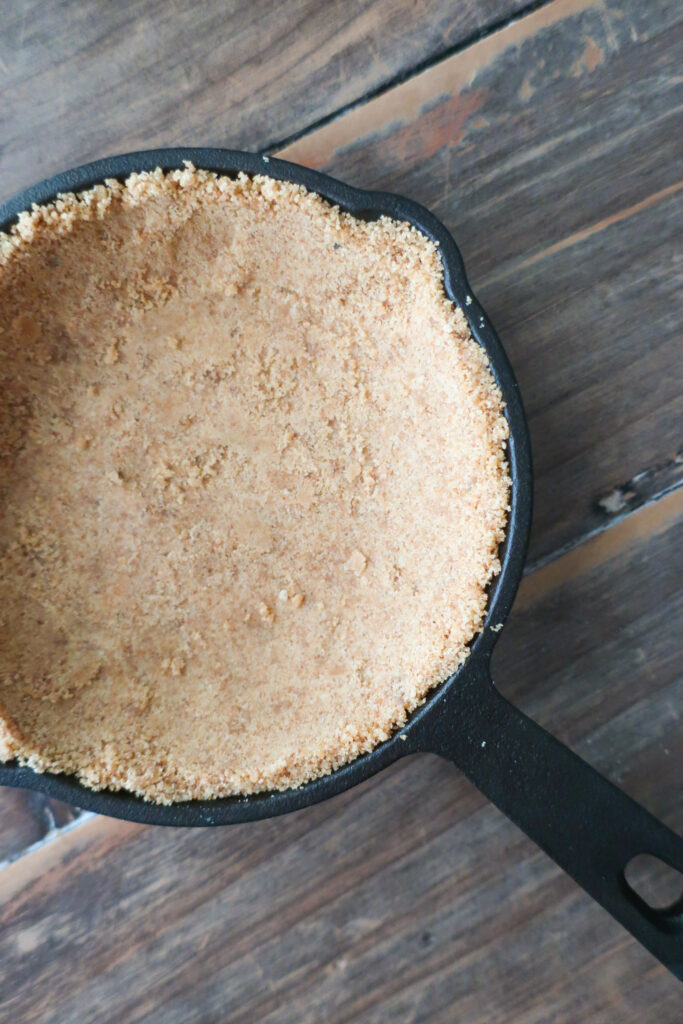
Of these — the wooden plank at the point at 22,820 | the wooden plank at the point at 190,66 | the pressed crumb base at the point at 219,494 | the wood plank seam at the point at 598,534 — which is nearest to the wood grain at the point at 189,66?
the wooden plank at the point at 190,66

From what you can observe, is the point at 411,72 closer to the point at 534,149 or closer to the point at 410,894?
the point at 534,149

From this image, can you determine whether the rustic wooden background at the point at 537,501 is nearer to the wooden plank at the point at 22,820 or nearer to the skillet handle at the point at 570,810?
the wooden plank at the point at 22,820

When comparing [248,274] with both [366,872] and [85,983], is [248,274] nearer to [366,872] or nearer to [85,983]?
[366,872]

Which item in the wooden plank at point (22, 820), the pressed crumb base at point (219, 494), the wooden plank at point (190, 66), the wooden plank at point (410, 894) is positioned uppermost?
the wooden plank at point (190, 66)

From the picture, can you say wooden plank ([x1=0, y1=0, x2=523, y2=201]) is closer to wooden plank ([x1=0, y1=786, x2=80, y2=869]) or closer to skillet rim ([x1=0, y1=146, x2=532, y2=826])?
skillet rim ([x1=0, y1=146, x2=532, y2=826])

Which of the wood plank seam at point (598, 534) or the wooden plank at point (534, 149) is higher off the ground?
the wooden plank at point (534, 149)

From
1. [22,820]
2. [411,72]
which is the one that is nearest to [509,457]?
[411,72]
